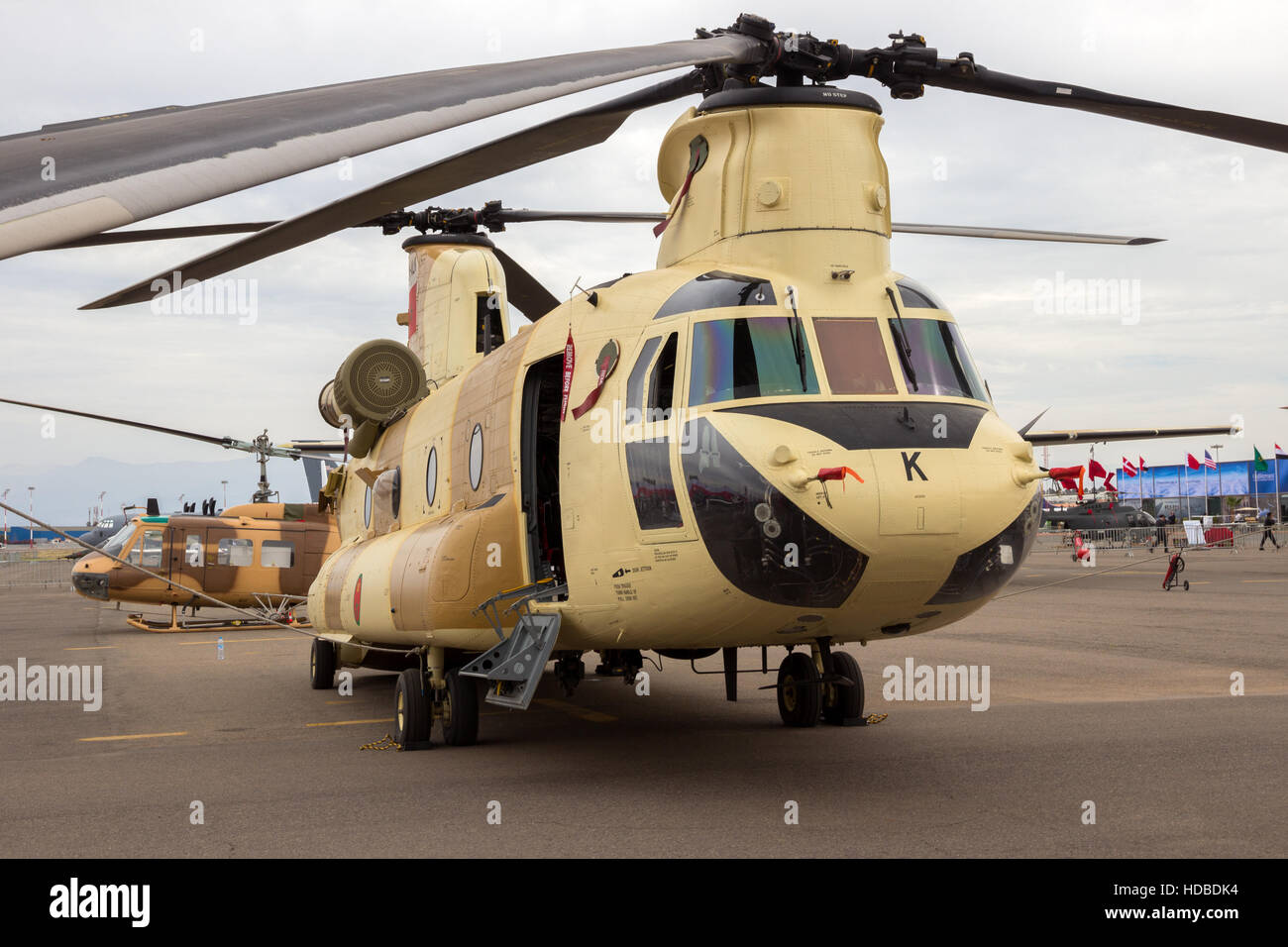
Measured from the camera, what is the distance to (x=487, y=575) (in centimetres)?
936

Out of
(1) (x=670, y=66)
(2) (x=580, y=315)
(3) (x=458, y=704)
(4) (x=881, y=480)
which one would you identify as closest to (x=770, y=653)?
(3) (x=458, y=704)

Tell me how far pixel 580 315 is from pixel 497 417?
138 centimetres

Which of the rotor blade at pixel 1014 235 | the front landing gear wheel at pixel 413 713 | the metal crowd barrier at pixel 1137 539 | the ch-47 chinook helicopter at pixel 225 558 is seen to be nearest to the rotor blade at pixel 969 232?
the rotor blade at pixel 1014 235

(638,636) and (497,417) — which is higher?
(497,417)

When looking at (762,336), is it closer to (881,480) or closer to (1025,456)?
(881,480)

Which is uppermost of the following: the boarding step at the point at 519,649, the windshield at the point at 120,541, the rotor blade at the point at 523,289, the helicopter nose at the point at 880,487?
the rotor blade at the point at 523,289

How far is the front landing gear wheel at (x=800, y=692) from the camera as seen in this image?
35.2 feet

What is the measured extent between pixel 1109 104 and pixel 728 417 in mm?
3464

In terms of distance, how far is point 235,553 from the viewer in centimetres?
2692

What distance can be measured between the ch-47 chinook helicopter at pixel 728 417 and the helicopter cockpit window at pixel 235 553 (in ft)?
57.6

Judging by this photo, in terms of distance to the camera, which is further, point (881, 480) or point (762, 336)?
point (762, 336)

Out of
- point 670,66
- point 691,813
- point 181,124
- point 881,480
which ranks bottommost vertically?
point 691,813

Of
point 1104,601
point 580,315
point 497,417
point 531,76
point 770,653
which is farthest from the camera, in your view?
point 1104,601

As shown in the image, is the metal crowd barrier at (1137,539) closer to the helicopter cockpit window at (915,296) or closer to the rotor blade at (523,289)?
the rotor blade at (523,289)
